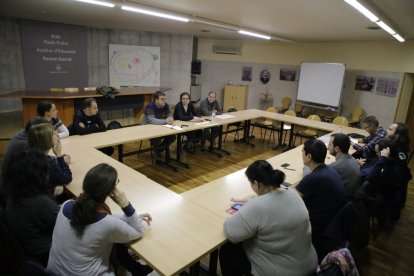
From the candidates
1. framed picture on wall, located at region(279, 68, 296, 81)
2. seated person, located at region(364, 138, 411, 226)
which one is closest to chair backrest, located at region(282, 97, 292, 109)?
framed picture on wall, located at region(279, 68, 296, 81)

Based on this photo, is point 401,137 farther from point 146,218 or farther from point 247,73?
point 247,73

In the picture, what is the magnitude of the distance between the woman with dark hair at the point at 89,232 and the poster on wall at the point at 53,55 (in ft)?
22.4

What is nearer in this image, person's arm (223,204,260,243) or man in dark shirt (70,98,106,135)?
person's arm (223,204,260,243)

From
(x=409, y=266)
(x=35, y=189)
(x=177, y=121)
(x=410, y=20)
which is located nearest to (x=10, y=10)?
(x=177, y=121)

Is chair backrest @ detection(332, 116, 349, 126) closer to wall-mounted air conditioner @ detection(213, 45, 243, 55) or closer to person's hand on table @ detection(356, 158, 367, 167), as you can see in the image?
person's hand on table @ detection(356, 158, 367, 167)

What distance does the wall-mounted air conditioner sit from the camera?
9758 millimetres

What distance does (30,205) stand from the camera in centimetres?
164

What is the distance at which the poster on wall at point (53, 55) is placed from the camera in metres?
6.86

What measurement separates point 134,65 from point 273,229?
8.09 m

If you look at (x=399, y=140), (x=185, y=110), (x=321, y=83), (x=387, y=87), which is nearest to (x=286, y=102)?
(x=321, y=83)

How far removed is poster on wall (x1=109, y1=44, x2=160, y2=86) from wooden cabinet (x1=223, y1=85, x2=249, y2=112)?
2.46 metres

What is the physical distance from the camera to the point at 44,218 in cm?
167

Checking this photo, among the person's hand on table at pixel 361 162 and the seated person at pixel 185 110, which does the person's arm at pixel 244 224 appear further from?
the seated person at pixel 185 110

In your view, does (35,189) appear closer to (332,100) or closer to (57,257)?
(57,257)
